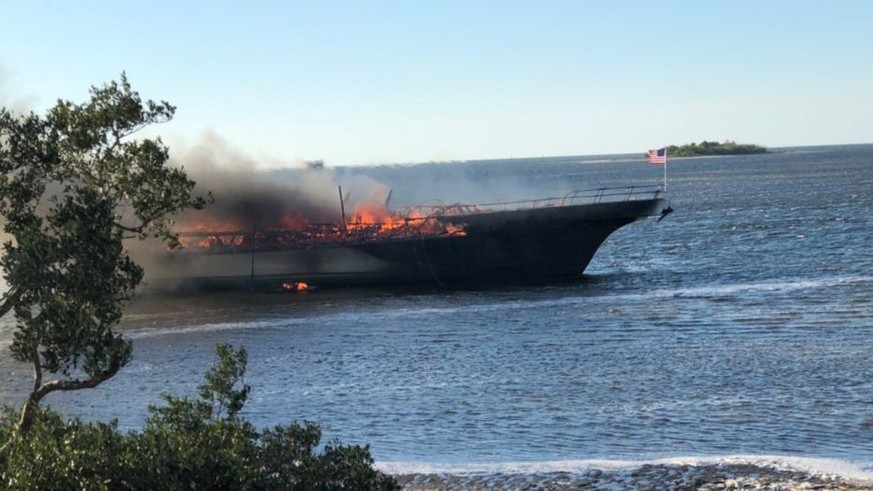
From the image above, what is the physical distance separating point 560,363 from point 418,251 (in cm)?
2529

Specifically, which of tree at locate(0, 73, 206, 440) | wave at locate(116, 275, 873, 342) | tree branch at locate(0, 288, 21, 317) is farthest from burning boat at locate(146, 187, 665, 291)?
tree branch at locate(0, 288, 21, 317)

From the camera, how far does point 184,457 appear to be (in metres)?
12.1

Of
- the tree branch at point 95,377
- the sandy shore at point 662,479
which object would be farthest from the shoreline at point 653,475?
the tree branch at point 95,377

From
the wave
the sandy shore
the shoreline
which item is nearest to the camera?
the sandy shore

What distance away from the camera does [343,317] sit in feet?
158

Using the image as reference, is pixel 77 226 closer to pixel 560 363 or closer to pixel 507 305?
pixel 560 363

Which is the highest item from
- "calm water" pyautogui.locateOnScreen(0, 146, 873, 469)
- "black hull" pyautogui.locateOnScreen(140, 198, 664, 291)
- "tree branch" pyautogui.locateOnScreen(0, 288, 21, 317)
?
"tree branch" pyautogui.locateOnScreen(0, 288, 21, 317)

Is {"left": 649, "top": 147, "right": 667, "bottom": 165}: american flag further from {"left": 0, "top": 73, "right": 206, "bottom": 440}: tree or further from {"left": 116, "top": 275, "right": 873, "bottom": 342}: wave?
{"left": 0, "top": 73, "right": 206, "bottom": 440}: tree

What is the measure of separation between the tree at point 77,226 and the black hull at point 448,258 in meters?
43.8

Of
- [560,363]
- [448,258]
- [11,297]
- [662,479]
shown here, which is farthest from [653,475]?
[448,258]

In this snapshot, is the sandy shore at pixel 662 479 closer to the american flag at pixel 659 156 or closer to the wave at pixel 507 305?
the wave at pixel 507 305

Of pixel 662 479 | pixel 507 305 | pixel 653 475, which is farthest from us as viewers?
pixel 507 305

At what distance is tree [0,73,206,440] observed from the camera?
1137 cm

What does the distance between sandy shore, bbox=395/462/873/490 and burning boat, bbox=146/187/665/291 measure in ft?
124
